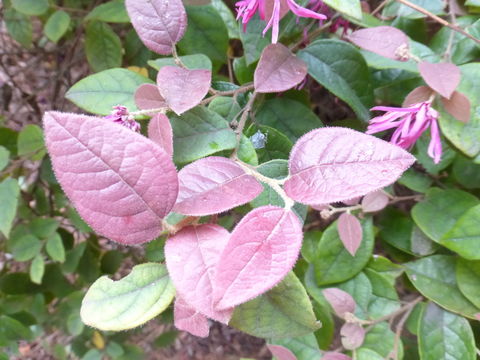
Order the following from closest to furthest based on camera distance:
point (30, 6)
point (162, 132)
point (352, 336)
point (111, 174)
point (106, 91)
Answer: point (111, 174) < point (162, 132) < point (106, 91) < point (352, 336) < point (30, 6)

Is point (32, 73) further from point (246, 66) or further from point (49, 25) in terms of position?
point (246, 66)

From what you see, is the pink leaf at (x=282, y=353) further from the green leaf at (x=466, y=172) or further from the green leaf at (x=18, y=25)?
the green leaf at (x=18, y=25)

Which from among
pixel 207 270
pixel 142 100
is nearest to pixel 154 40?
pixel 142 100

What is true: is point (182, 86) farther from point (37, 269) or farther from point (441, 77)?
point (37, 269)

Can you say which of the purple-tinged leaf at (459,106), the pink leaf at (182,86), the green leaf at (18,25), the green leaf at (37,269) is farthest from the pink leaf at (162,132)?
the green leaf at (18,25)

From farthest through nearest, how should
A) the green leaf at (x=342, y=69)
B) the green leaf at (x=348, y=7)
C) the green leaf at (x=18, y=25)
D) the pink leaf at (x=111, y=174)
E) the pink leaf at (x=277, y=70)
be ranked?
the green leaf at (x=18, y=25) → the green leaf at (x=342, y=69) → the pink leaf at (x=277, y=70) → the green leaf at (x=348, y=7) → the pink leaf at (x=111, y=174)

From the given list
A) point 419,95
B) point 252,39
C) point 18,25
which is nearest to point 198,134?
point 252,39
